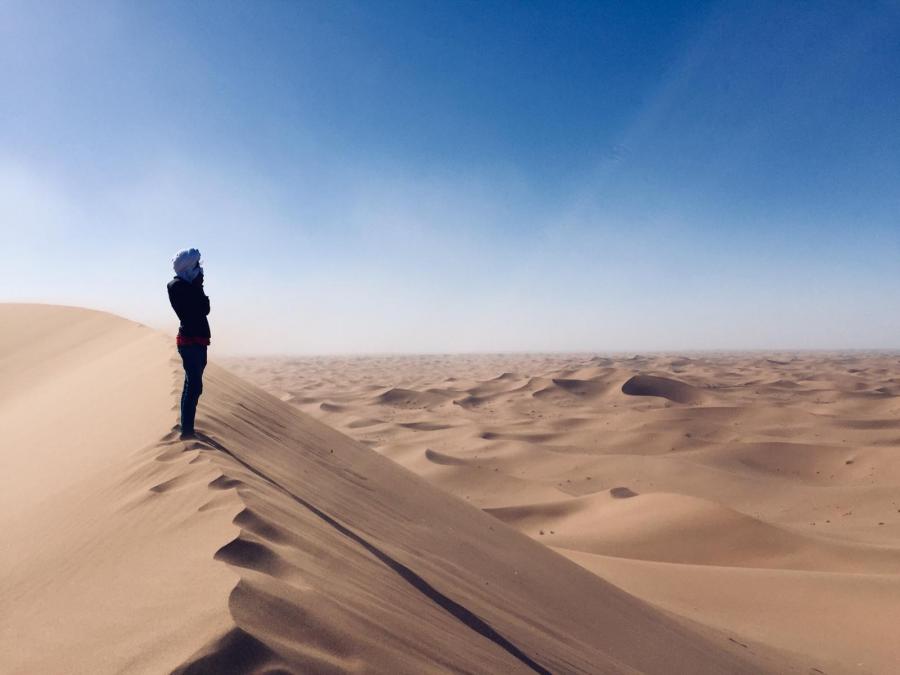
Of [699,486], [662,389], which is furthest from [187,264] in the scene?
[662,389]

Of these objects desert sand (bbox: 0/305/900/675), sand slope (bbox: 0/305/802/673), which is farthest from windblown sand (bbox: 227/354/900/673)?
sand slope (bbox: 0/305/802/673)

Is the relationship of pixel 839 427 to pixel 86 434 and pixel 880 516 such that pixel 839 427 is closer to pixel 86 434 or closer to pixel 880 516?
pixel 880 516

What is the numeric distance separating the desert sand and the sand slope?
15 mm

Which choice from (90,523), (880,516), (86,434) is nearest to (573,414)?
(880,516)

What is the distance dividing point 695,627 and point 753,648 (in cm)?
43

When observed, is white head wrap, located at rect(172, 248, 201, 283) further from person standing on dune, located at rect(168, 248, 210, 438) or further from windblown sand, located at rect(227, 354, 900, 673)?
windblown sand, located at rect(227, 354, 900, 673)

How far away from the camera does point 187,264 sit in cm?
413

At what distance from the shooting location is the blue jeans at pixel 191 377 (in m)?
4.17

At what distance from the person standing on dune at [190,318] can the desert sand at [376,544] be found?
394 millimetres

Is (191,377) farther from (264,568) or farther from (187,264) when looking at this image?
(264,568)

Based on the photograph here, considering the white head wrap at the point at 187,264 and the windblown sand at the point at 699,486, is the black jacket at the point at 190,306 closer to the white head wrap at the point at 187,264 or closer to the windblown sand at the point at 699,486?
the white head wrap at the point at 187,264

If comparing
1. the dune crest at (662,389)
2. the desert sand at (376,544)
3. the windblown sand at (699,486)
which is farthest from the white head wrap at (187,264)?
the dune crest at (662,389)

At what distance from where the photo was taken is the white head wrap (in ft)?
13.5

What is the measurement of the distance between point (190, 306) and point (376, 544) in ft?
6.75
